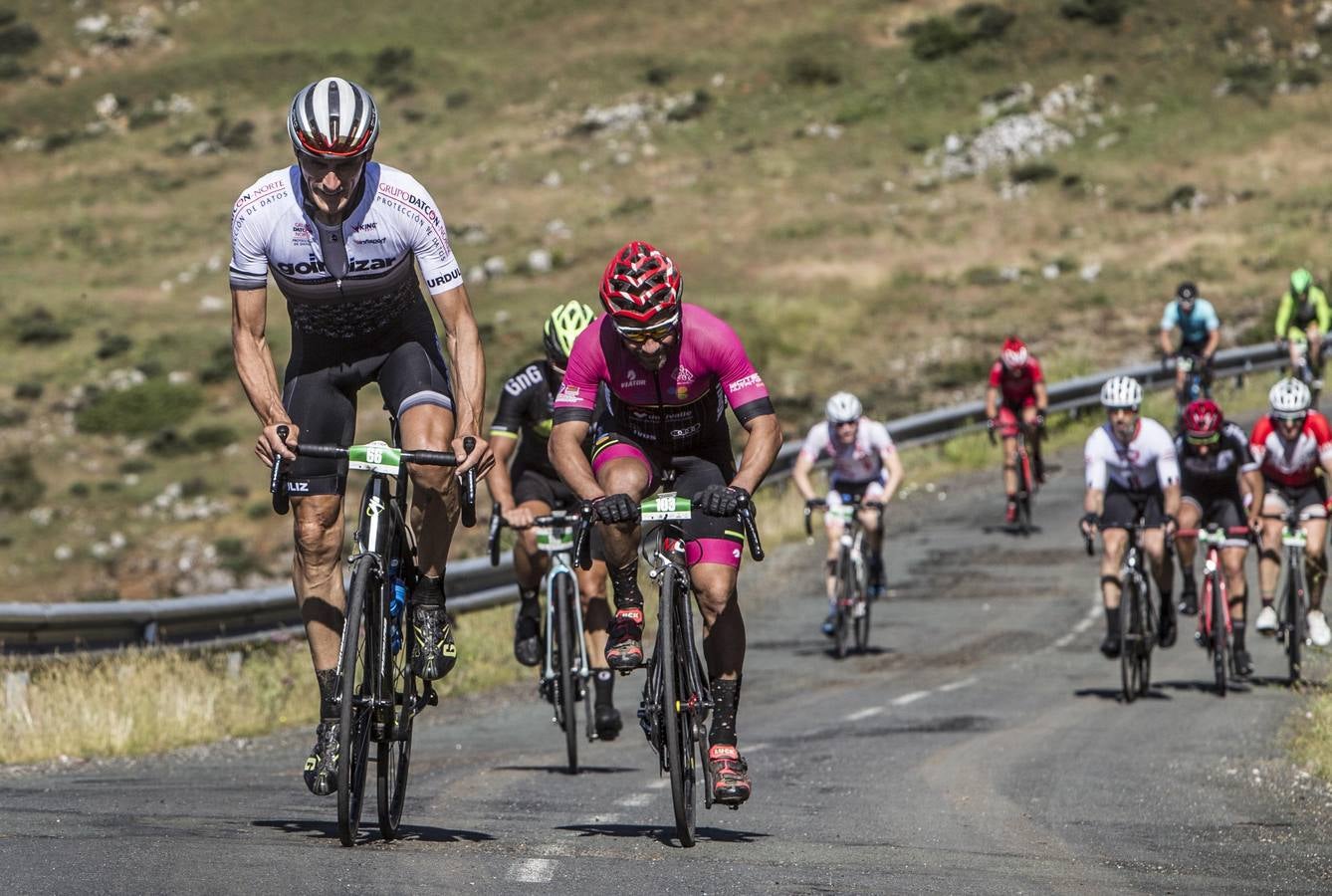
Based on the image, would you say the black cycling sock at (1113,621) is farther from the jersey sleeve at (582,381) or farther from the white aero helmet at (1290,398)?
the jersey sleeve at (582,381)

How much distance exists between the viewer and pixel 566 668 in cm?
1168

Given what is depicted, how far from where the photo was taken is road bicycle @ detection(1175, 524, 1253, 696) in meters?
16.0

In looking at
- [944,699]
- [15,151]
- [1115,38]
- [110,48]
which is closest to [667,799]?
[944,699]

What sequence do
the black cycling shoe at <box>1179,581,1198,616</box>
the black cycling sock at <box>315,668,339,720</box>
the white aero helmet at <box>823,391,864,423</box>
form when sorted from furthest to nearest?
1. the white aero helmet at <box>823,391,864,423</box>
2. the black cycling shoe at <box>1179,581,1198,616</box>
3. the black cycling sock at <box>315,668,339,720</box>

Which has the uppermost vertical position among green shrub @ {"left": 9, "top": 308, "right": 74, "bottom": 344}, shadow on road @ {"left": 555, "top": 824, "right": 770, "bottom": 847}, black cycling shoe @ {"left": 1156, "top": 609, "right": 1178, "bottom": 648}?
green shrub @ {"left": 9, "top": 308, "right": 74, "bottom": 344}

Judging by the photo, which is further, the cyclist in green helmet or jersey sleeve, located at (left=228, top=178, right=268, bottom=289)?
the cyclist in green helmet

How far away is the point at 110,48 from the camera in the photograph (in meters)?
97.6

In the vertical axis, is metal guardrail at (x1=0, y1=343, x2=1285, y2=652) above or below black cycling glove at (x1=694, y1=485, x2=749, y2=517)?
below

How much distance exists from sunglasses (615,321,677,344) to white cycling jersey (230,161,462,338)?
0.69 meters

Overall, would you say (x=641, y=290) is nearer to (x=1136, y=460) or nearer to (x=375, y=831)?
(x=375, y=831)

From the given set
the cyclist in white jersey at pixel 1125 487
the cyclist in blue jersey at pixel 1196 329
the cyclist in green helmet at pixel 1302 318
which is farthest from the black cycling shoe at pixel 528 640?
the cyclist in green helmet at pixel 1302 318

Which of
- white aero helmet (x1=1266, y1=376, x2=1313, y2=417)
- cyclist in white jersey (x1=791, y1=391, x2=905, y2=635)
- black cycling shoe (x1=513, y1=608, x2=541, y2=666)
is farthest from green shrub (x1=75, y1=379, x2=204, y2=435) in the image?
black cycling shoe (x1=513, y1=608, x2=541, y2=666)

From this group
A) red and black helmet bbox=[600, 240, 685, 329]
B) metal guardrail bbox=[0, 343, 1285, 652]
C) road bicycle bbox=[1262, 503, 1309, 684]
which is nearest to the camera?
red and black helmet bbox=[600, 240, 685, 329]

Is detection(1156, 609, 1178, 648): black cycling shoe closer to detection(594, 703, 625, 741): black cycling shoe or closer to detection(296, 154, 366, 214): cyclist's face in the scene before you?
detection(594, 703, 625, 741): black cycling shoe
